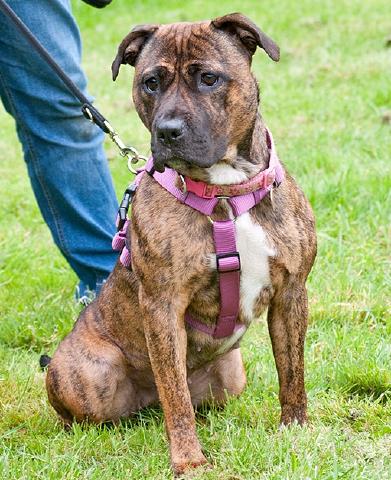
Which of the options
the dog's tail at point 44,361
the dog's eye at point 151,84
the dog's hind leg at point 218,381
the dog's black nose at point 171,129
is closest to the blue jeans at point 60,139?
the dog's tail at point 44,361

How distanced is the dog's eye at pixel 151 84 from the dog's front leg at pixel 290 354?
2.95ft

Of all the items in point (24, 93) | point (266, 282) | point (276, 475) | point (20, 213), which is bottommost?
point (20, 213)

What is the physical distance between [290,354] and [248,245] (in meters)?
0.51

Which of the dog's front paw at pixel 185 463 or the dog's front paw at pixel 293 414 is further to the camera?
the dog's front paw at pixel 293 414

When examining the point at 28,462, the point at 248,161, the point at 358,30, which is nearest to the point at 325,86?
the point at 358,30

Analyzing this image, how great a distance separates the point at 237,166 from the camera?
353 centimetres

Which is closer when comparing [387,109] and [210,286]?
[210,286]

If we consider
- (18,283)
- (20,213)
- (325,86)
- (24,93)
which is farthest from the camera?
(325,86)

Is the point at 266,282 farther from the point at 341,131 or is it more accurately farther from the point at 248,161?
the point at 341,131

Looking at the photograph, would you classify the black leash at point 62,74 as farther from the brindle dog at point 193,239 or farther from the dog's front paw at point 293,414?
the dog's front paw at point 293,414

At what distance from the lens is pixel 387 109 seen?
7.16 meters

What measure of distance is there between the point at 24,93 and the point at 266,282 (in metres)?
1.69

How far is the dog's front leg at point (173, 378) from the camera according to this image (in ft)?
11.4

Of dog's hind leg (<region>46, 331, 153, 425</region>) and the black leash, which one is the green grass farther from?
the black leash
